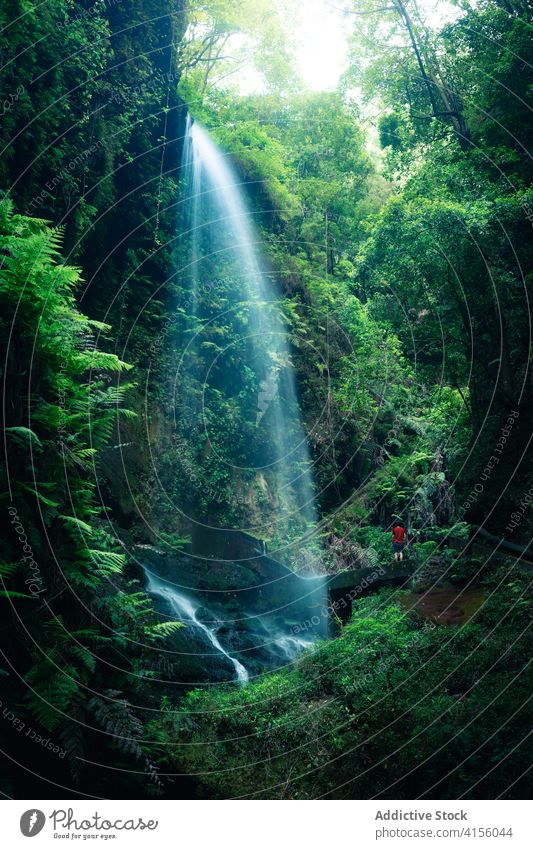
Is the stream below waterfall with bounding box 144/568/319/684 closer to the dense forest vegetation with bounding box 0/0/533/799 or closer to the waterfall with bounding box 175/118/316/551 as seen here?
the dense forest vegetation with bounding box 0/0/533/799

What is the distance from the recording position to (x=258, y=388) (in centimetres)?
1962

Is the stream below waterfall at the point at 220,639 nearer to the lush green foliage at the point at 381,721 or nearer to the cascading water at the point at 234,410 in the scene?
the cascading water at the point at 234,410

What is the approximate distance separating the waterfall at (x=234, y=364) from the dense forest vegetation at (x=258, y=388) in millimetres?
185

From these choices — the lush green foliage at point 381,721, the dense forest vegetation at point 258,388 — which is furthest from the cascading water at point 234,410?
the lush green foliage at point 381,721

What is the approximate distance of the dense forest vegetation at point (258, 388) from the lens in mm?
5637

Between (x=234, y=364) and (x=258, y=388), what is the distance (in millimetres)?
1223

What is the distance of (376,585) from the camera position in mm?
14336

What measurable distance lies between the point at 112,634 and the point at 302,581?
10318 millimetres

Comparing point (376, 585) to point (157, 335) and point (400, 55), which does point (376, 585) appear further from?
point (400, 55)

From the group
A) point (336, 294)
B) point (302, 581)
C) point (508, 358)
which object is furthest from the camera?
point (336, 294)

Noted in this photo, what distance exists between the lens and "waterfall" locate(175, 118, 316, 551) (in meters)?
17.8

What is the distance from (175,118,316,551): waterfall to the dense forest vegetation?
0.18 m
